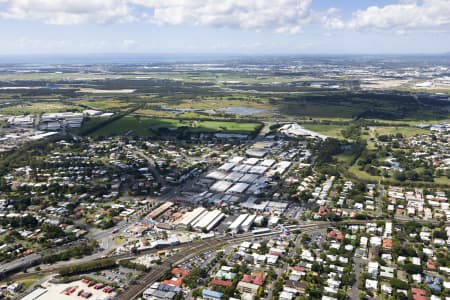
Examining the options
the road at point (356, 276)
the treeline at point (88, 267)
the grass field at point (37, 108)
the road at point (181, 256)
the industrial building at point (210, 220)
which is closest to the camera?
the road at point (356, 276)

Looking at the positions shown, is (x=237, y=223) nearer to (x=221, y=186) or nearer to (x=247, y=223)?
(x=247, y=223)

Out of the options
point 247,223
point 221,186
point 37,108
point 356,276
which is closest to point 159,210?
point 247,223

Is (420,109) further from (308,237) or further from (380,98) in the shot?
(308,237)

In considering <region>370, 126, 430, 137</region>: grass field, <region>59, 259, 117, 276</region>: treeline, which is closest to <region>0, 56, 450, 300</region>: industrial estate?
<region>59, 259, 117, 276</region>: treeline

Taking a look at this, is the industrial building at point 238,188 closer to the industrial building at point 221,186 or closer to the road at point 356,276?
the industrial building at point 221,186

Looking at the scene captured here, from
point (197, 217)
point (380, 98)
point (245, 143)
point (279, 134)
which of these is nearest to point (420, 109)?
point (380, 98)

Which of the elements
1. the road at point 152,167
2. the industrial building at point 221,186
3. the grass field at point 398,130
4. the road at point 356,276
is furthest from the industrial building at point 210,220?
the grass field at point 398,130

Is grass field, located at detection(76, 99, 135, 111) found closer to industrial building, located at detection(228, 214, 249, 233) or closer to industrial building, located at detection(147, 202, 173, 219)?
industrial building, located at detection(147, 202, 173, 219)
